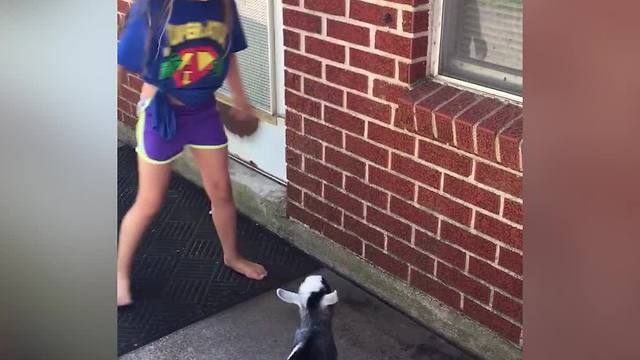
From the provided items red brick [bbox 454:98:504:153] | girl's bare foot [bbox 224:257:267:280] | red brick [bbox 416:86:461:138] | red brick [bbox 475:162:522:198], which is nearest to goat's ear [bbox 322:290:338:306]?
girl's bare foot [bbox 224:257:267:280]

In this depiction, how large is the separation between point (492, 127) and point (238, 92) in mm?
739

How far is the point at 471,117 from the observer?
1.65 meters

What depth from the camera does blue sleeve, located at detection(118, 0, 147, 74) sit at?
1.01 metres

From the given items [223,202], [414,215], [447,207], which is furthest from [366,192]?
[447,207]

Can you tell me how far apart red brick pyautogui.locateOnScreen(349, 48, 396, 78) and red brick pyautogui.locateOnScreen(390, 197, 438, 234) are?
1.00 feet

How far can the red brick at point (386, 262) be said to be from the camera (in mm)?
1532

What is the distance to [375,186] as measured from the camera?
1.44 metres
